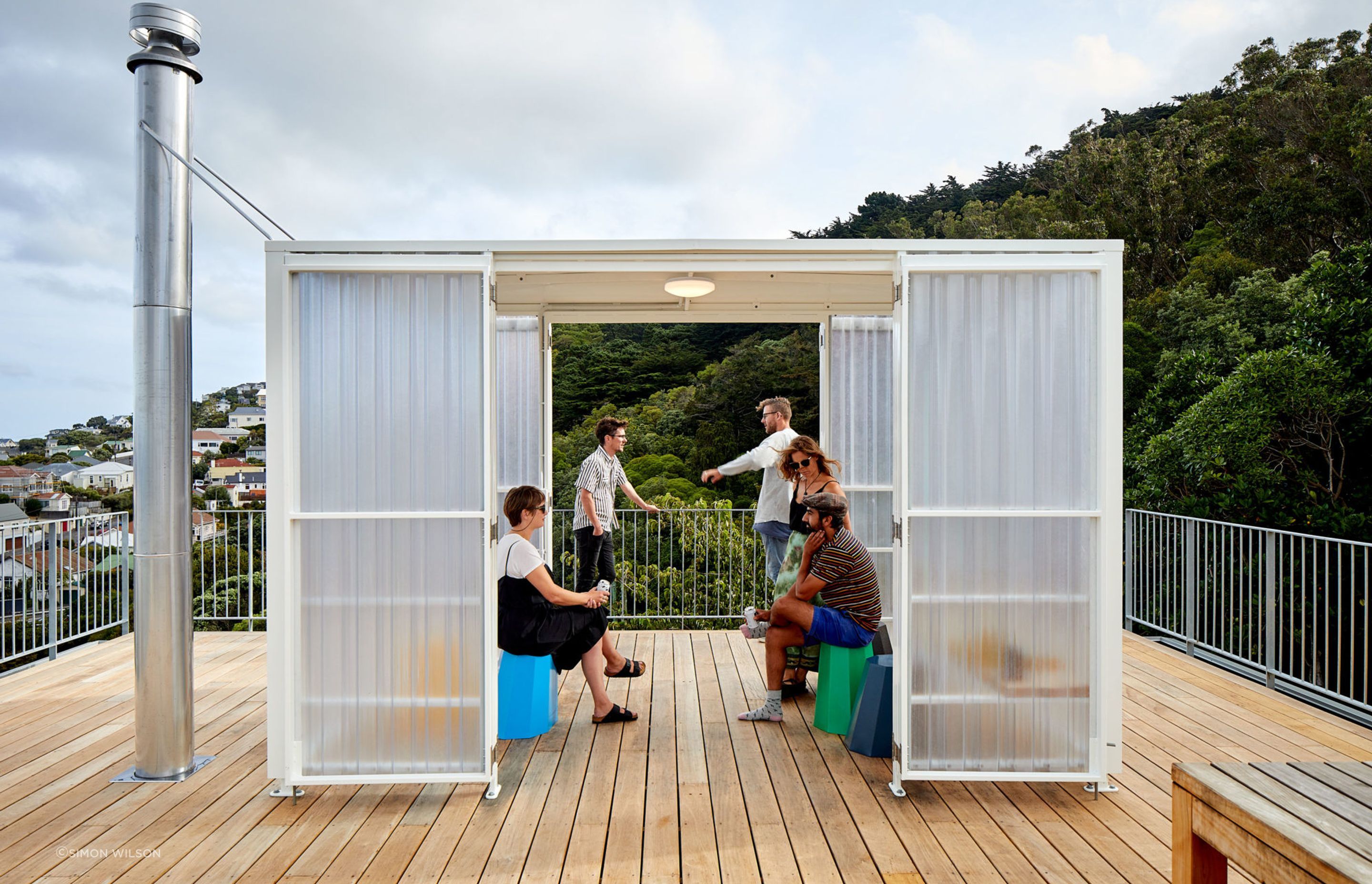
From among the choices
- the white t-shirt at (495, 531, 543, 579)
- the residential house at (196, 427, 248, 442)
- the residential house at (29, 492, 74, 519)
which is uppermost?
the residential house at (196, 427, 248, 442)

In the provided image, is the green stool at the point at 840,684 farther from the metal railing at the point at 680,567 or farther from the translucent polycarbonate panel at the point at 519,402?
the metal railing at the point at 680,567

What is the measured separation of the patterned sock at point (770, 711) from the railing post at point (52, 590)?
4389 mm

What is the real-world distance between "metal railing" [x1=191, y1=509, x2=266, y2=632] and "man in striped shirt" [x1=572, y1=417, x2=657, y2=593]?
100.0 inches

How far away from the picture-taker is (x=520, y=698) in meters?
3.75

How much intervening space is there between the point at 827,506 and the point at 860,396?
6.43 feet

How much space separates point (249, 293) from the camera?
19438 mm

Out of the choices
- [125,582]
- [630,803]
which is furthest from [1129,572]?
[125,582]

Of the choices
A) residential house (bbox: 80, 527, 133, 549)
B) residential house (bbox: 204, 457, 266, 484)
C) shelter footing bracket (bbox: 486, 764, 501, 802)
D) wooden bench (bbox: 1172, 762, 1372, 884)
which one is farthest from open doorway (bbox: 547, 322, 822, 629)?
wooden bench (bbox: 1172, 762, 1372, 884)

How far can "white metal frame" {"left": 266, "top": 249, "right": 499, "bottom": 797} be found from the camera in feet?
10.1

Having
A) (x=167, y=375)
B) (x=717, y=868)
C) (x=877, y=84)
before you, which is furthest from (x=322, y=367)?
(x=877, y=84)

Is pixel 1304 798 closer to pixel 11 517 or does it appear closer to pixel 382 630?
pixel 382 630

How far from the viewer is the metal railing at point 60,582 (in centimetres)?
495

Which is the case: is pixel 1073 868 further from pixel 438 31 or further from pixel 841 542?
pixel 438 31

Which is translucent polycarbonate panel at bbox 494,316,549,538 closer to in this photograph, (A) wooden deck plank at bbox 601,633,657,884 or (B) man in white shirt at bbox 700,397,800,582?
(B) man in white shirt at bbox 700,397,800,582
